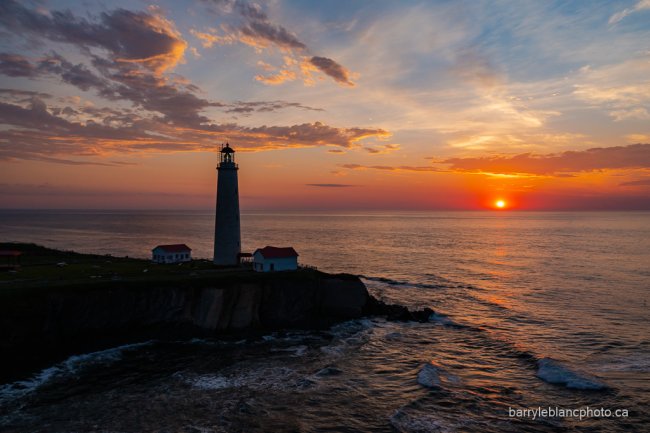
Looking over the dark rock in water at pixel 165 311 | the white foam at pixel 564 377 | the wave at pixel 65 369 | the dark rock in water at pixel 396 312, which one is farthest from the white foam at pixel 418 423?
the dark rock in water at pixel 396 312

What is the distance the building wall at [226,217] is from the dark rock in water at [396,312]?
60.9 feet

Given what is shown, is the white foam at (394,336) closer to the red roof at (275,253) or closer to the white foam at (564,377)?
the white foam at (564,377)

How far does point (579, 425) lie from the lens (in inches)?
919

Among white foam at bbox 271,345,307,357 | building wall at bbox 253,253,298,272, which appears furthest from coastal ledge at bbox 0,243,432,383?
white foam at bbox 271,345,307,357

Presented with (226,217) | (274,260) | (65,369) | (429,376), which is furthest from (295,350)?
(226,217)

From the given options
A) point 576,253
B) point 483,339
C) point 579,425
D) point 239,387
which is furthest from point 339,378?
point 576,253

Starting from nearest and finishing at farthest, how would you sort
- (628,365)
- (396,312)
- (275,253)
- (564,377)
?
(564,377), (628,365), (396,312), (275,253)

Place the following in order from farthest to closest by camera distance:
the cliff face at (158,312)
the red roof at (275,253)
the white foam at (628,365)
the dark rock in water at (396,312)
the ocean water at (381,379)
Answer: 1. the red roof at (275,253)
2. the dark rock in water at (396,312)
3. the cliff face at (158,312)
4. the white foam at (628,365)
5. the ocean water at (381,379)

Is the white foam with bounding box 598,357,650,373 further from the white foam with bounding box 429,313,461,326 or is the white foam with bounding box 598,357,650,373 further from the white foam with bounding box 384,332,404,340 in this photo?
the white foam with bounding box 384,332,404,340

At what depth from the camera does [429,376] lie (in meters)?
30.0

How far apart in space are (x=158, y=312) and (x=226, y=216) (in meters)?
17.9

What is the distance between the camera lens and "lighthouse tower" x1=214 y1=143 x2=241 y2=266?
53625 millimetres

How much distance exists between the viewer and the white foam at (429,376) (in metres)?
28.8

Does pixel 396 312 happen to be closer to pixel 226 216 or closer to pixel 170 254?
pixel 226 216
